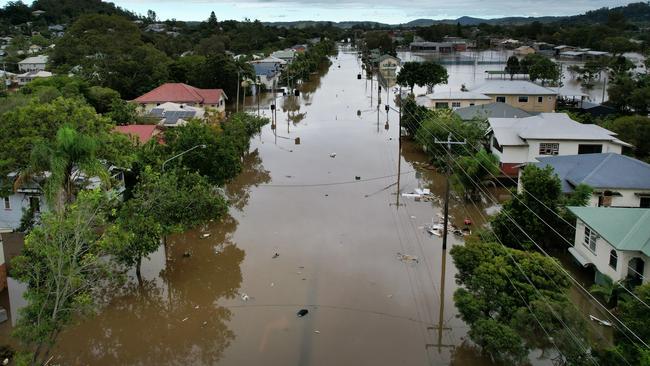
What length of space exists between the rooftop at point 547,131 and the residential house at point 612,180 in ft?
14.8

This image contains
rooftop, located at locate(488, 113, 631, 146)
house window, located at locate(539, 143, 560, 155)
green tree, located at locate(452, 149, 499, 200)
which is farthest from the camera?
house window, located at locate(539, 143, 560, 155)

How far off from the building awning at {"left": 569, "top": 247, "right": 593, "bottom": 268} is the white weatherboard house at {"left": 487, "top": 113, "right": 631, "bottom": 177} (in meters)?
9.97

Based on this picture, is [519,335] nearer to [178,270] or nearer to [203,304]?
[203,304]

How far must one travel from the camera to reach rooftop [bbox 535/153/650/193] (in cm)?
2259

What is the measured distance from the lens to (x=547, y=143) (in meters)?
28.8

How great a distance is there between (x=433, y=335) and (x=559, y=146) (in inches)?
664

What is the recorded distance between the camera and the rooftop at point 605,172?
22594 millimetres

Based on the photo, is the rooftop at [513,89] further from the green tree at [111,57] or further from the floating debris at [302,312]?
the floating debris at [302,312]

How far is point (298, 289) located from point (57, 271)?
25.7 feet

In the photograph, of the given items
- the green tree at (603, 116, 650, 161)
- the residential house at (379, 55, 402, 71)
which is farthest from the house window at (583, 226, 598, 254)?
the residential house at (379, 55, 402, 71)

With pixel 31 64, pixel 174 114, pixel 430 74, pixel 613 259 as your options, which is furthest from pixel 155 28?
pixel 613 259

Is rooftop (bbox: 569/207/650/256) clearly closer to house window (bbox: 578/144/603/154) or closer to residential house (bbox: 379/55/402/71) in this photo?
house window (bbox: 578/144/603/154)

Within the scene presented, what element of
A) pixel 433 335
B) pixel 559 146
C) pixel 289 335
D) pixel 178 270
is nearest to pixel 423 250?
pixel 433 335

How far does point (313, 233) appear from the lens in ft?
75.9
